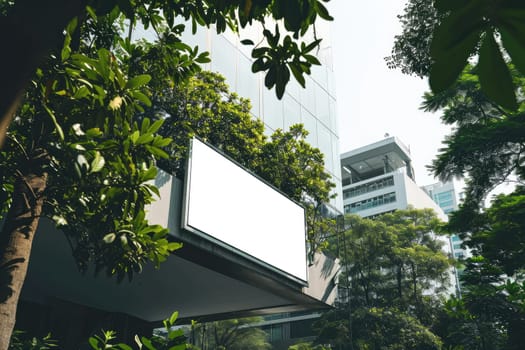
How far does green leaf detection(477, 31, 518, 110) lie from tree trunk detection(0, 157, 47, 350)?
2.57 m

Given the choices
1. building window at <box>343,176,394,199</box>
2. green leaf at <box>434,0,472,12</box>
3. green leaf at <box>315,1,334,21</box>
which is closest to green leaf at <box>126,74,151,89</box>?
green leaf at <box>315,1,334,21</box>

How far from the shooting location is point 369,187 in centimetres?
6375

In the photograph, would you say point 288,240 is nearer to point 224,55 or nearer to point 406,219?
point 224,55

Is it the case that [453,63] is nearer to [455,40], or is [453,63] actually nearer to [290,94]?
[455,40]

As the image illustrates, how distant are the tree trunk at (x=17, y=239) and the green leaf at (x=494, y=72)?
257cm

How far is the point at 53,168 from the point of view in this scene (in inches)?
133

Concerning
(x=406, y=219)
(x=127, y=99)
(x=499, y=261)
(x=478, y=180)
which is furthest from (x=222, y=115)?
(x=406, y=219)

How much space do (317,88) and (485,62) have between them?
2156cm

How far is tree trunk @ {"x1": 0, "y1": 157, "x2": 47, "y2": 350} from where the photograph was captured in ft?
8.34

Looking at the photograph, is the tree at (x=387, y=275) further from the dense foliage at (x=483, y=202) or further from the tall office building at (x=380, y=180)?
Answer: the tall office building at (x=380, y=180)

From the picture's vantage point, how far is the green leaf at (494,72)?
2.85 ft

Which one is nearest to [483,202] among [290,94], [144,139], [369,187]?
[290,94]

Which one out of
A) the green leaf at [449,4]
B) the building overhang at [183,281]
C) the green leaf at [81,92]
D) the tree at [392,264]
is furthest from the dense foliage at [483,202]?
the tree at [392,264]

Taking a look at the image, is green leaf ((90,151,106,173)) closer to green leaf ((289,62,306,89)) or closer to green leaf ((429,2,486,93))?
green leaf ((289,62,306,89))
